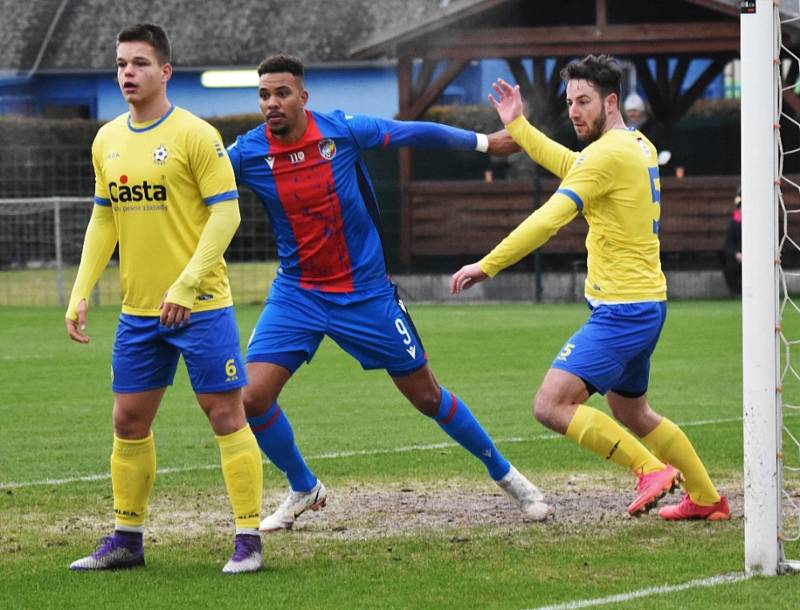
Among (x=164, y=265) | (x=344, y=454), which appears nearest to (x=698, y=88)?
(x=344, y=454)

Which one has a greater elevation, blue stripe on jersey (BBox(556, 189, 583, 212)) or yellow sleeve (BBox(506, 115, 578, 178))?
yellow sleeve (BBox(506, 115, 578, 178))

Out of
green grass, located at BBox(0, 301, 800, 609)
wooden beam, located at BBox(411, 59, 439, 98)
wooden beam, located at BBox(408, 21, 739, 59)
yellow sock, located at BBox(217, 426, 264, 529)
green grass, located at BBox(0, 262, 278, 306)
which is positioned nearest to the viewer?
green grass, located at BBox(0, 301, 800, 609)

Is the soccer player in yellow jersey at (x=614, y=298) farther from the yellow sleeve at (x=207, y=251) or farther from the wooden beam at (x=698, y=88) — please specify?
the wooden beam at (x=698, y=88)

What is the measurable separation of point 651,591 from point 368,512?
2348 mm

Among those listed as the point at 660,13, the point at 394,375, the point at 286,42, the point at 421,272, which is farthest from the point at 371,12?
the point at 394,375

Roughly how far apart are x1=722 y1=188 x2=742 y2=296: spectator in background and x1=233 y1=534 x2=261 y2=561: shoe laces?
18.0m

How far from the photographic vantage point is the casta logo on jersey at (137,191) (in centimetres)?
704

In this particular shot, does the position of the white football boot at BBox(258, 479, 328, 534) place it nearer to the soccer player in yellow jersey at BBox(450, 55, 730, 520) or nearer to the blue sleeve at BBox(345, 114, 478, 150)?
the soccer player in yellow jersey at BBox(450, 55, 730, 520)

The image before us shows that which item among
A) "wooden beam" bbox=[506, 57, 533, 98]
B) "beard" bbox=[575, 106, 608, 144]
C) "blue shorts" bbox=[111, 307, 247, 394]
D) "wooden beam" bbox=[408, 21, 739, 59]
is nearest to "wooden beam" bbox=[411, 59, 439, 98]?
"wooden beam" bbox=[408, 21, 739, 59]

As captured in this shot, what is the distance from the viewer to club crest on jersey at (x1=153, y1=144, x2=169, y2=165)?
23.0 feet

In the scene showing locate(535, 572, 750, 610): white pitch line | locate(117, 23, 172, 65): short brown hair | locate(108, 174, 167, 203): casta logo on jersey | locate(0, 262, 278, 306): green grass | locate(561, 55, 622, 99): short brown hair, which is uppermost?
locate(117, 23, 172, 65): short brown hair

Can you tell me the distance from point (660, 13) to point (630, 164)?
891 inches

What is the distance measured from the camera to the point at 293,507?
8.36m

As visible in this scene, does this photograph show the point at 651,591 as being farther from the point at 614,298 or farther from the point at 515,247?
the point at 614,298
